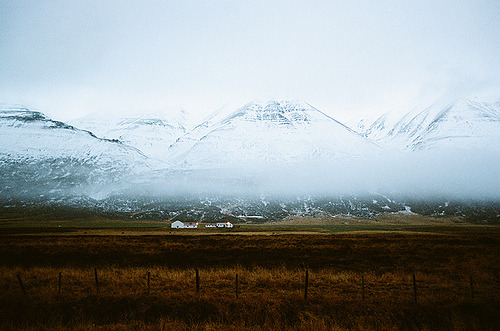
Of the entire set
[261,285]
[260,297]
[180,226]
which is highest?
[260,297]

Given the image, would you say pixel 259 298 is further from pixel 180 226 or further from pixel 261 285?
pixel 180 226

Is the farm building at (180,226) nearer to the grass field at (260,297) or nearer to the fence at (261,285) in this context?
the grass field at (260,297)

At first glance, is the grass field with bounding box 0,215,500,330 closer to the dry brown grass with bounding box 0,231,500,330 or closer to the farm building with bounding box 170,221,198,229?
the dry brown grass with bounding box 0,231,500,330

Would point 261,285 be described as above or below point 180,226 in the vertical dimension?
above

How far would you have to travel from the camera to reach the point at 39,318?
46.3 ft

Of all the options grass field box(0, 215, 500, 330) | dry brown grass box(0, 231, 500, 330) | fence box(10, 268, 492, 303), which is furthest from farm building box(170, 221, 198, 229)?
fence box(10, 268, 492, 303)

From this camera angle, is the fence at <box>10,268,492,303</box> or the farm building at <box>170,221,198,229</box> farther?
the farm building at <box>170,221,198,229</box>

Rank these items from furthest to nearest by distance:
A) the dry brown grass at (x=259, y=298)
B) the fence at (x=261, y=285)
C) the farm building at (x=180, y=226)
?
the farm building at (x=180, y=226) < the fence at (x=261, y=285) < the dry brown grass at (x=259, y=298)

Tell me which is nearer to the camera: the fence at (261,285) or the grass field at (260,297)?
the grass field at (260,297)

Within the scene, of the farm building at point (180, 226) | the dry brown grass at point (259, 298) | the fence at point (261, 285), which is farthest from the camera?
the farm building at point (180, 226)

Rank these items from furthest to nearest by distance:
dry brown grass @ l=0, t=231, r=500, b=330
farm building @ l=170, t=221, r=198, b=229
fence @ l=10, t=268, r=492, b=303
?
farm building @ l=170, t=221, r=198, b=229
fence @ l=10, t=268, r=492, b=303
dry brown grass @ l=0, t=231, r=500, b=330

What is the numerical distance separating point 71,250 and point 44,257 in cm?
409

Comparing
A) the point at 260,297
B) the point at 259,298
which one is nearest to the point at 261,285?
the point at 260,297

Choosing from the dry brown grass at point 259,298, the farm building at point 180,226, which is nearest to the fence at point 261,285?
the dry brown grass at point 259,298
